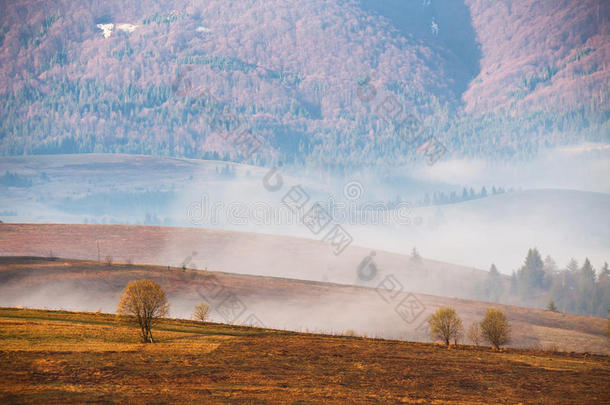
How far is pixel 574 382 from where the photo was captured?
42750 mm

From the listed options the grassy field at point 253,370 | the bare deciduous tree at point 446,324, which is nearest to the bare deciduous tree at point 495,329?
the bare deciduous tree at point 446,324

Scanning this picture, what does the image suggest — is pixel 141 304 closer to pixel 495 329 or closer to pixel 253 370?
pixel 253 370

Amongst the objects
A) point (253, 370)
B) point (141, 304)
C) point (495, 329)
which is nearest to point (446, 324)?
point (495, 329)

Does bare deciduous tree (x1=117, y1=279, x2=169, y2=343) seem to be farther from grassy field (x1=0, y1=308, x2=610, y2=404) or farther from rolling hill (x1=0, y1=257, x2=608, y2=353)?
rolling hill (x1=0, y1=257, x2=608, y2=353)

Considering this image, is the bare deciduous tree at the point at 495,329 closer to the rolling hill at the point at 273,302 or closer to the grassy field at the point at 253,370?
→ the grassy field at the point at 253,370

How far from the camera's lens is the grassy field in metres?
34.1

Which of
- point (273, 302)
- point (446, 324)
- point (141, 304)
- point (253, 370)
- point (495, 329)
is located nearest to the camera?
point (253, 370)

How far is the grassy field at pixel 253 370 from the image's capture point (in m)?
34.1

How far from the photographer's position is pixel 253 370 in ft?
131

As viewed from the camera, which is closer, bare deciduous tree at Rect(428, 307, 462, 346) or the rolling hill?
bare deciduous tree at Rect(428, 307, 462, 346)

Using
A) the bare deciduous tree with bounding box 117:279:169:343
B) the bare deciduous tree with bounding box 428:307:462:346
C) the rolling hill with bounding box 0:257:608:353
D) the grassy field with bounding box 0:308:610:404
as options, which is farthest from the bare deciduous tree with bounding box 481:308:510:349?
the bare deciduous tree with bounding box 117:279:169:343

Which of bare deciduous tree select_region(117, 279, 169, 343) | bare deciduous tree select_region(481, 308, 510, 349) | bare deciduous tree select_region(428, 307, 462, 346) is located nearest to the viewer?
bare deciduous tree select_region(117, 279, 169, 343)

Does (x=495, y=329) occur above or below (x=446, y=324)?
below

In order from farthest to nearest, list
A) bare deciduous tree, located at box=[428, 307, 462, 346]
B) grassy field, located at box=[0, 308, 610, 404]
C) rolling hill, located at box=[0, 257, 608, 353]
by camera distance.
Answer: rolling hill, located at box=[0, 257, 608, 353], bare deciduous tree, located at box=[428, 307, 462, 346], grassy field, located at box=[0, 308, 610, 404]
